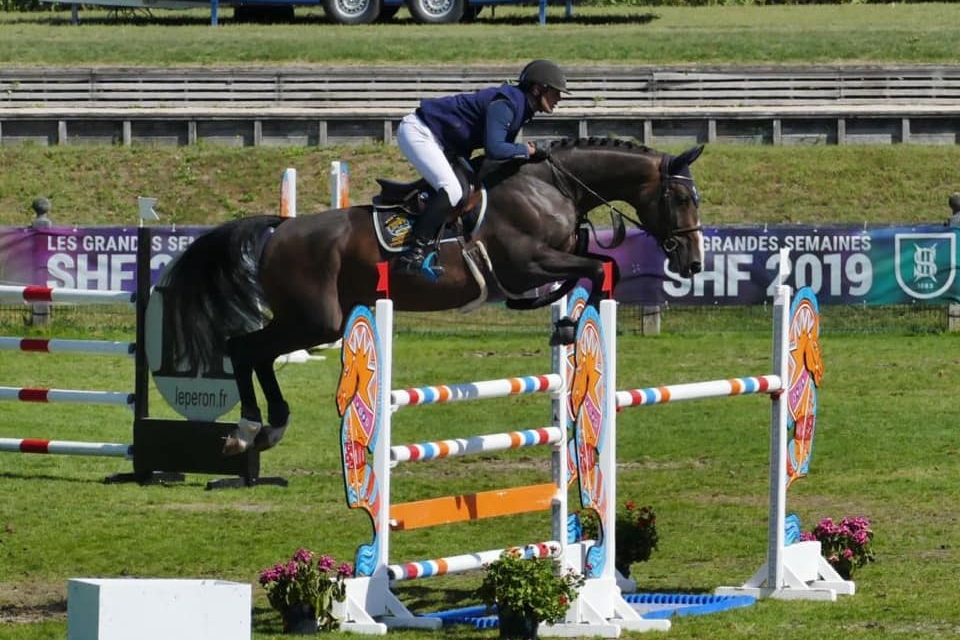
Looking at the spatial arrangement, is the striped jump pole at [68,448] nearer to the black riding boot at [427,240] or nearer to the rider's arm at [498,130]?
the black riding boot at [427,240]

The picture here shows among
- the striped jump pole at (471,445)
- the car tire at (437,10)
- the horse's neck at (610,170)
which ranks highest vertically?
the car tire at (437,10)

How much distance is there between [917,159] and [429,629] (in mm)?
22460

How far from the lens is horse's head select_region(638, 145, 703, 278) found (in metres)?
9.45

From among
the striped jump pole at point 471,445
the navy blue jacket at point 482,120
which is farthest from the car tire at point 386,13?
the striped jump pole at point 471,445

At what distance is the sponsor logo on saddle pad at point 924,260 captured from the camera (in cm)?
2081

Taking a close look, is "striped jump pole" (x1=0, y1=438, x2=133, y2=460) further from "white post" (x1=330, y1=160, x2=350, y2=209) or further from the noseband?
"white post" (x1=330, y1=160, x2=350, y2=209)

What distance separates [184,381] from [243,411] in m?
2.80

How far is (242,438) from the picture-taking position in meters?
9.48

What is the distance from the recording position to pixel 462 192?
9.23 meters

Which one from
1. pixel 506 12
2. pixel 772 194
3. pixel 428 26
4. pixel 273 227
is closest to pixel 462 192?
pixel 273 227

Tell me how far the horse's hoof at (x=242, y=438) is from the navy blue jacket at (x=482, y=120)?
1.74m

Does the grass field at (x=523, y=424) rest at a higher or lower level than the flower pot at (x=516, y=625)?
higher

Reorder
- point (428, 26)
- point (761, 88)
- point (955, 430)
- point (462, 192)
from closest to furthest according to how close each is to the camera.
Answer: point (462, 192), point (955, 430), point (761, 88), point (428, 26)

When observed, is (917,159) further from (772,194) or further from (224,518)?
(224,518)
